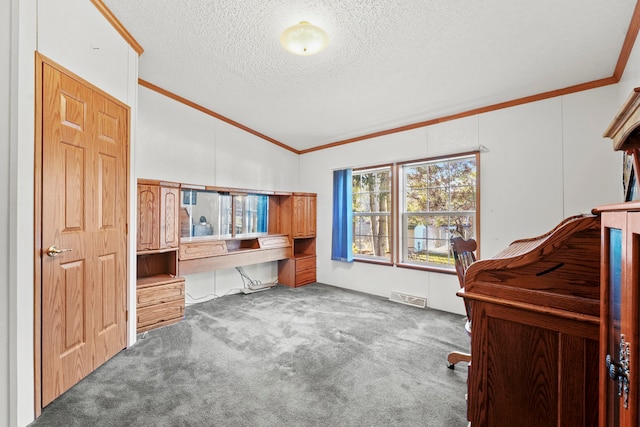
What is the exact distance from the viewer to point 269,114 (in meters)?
3.90

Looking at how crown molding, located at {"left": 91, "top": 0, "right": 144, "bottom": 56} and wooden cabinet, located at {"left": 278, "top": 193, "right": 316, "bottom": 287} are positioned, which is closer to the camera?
crown molding, located at {"left": 91, "top": 0, "right": 144, "bottom": 56}

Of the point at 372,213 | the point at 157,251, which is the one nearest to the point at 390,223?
the point at 372,213

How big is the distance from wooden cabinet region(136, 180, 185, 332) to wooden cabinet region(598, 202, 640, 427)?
3402 mm

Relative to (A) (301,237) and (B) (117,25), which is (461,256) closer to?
(A) (301,237)

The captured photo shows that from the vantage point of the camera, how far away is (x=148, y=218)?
9.75 feet

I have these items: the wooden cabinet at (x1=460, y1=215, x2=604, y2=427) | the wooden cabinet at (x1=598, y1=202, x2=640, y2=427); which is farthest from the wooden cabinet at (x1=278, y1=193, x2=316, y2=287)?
the wooden cabinet at (x1=598, y1=202, x2=640, y2=427)

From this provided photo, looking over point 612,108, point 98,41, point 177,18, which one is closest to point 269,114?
point 177,18

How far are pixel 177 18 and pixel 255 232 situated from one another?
305cm

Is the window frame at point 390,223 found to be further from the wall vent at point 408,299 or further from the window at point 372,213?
the wall vent at point 408,299

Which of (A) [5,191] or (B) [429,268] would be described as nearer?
(A) [5,191]

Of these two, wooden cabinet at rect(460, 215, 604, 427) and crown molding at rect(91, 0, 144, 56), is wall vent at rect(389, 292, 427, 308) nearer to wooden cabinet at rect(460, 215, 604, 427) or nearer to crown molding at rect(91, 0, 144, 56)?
wooden cabinet at rect(460, 215, 604, 427)

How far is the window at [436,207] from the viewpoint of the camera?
11.5 feet

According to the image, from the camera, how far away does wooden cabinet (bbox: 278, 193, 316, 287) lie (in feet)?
15.5

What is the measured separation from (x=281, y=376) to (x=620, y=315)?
2037 millimetres
